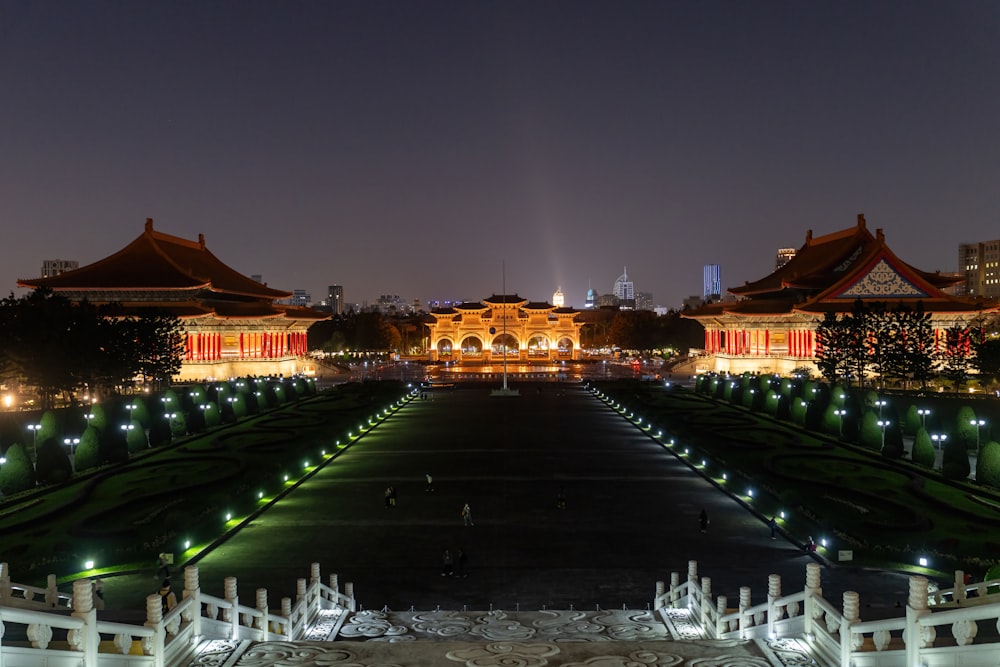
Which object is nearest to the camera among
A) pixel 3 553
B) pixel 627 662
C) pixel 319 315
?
pixel 627 662

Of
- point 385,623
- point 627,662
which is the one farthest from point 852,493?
point 627,662

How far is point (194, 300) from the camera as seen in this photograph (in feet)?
251

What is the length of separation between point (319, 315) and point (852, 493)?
8058cm

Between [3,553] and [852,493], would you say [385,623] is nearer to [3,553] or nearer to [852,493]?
[3,553]

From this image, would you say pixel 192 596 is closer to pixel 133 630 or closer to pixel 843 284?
pixel 133 630

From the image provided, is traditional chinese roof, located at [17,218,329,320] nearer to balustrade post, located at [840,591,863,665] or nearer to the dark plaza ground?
the dark plaza ground

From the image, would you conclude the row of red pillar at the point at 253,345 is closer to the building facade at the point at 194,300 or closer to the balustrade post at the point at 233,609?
the building facade at the point at 194,300

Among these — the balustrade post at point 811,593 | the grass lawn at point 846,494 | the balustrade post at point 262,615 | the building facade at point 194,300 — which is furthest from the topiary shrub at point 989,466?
the building facade at point 194,300

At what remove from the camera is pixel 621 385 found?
67.3 m

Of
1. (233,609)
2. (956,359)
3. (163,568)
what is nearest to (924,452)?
(163,568)

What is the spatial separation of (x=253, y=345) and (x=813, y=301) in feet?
178

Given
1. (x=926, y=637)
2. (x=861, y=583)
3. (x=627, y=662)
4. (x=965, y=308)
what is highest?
(x=965, y=308)

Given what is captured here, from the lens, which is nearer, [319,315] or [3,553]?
[3,553]

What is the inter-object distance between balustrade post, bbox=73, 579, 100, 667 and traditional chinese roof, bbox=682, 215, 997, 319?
221ft
